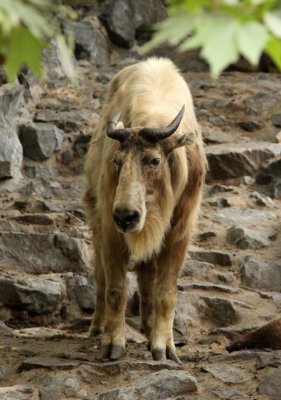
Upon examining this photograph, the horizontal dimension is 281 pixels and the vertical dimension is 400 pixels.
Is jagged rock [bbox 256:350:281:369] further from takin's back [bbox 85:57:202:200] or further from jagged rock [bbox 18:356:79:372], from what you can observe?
takin's back [bbox 85:57:202:200]

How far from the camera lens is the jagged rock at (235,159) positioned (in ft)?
36.3

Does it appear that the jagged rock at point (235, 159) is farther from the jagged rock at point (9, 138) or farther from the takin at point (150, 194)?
the takin at point (150, 194)

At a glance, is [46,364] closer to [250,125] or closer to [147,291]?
[147,291]

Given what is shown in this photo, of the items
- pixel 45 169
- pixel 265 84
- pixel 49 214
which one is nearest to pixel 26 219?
pixel 49 214

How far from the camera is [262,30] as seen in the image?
165 centimetres

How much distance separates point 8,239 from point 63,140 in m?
2.93

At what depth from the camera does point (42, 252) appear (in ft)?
28.2

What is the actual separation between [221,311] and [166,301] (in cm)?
177

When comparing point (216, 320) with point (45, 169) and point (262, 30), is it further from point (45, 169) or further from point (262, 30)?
point (262, 30)

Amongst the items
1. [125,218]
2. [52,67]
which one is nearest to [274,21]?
[125,218]

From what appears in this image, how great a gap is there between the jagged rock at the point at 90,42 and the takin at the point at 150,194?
7.74 meters

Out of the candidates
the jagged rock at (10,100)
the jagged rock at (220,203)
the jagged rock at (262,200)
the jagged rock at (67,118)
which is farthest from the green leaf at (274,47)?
the jagged rock at (67,118)

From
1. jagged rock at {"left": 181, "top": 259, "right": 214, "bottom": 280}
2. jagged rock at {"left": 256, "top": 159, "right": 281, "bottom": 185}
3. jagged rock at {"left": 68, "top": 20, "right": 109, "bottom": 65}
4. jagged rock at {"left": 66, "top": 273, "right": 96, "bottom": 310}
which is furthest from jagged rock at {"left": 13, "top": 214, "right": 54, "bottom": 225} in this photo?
jagged rock at {"left": 68, "top": 20, "right": 109, "bottom": 65}

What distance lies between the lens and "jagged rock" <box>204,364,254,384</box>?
6.15 m
